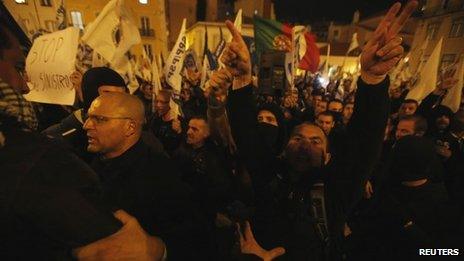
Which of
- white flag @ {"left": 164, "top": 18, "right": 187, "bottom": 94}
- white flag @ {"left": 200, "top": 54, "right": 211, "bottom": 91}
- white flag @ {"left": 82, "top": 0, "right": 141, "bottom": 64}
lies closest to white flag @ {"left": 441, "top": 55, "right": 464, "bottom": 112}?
white flag @ {"left": 200, "top": 54, "right": 211, "bottom": 91}

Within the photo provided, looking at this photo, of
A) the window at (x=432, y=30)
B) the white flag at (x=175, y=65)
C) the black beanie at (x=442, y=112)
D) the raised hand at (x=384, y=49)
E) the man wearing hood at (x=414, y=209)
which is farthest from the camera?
the window at (x=432, y=30)

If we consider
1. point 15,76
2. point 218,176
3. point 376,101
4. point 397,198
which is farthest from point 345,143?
point 15,76

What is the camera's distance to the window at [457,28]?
31359mm

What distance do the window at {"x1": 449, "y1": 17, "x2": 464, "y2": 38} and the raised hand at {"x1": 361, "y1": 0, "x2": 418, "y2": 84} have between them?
3989 centimetres

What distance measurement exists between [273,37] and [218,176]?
4.04 meters

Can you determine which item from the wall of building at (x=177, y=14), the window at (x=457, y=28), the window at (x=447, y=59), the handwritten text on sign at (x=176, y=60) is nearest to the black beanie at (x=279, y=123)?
the handwritten text on sign at (x=176, y=60)

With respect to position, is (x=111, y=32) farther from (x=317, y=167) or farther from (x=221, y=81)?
(x=317, y=167)

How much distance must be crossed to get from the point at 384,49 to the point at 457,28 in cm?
4064

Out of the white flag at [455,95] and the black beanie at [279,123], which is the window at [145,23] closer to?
the white flag at [455,95]

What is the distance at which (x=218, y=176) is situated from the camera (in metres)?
2.89

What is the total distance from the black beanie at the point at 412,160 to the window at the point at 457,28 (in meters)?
38.6

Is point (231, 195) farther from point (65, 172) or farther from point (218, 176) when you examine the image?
point (65, 172)

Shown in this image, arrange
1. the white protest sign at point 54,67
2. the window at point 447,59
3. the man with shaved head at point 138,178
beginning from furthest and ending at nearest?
the window at point 447,59
the white protest sign at point 54,67
the man with shaved head at point 138,178

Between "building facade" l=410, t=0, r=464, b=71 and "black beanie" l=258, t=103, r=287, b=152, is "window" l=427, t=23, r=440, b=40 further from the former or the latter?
"black beanie" l=258, t=103, r=287, b=152
